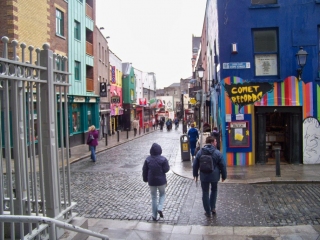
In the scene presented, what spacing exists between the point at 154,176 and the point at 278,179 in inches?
207

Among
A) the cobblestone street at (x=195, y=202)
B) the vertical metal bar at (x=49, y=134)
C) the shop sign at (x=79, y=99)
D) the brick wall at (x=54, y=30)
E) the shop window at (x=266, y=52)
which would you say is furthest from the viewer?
the shop sign at (x=79, y=99)

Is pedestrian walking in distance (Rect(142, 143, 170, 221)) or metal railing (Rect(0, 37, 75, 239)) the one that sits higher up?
metal railing (Rect(0, 37, 75, 239))

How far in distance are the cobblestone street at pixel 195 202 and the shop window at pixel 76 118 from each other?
12.9 m

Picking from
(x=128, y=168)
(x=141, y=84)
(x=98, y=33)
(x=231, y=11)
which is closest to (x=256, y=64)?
(x=231, y=11)

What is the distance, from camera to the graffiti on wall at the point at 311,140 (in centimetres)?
1368

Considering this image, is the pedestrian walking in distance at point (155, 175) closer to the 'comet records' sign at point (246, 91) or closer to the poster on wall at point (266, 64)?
the 'comet records' sign at point (246, 91)

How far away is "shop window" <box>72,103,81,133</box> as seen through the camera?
25.0 meters

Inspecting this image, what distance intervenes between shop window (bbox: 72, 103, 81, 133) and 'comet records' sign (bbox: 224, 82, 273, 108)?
14061 millimetres

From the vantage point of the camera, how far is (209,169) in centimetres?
730

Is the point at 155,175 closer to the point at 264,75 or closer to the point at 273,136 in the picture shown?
the point at 264,75

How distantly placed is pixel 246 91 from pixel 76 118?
15102 millimetres

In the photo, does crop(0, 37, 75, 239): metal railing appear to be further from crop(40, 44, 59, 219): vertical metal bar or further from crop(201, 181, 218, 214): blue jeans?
crop(201, 181, 218, 214): blue jeans

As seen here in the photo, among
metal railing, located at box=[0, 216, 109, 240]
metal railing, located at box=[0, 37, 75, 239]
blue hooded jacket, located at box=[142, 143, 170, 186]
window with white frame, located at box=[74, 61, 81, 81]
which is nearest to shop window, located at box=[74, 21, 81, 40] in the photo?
window with white frame, located at box=[74, 61, 81, 81]

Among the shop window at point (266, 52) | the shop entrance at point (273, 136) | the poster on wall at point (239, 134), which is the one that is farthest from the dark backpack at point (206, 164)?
the shop window at point (266, 52)
